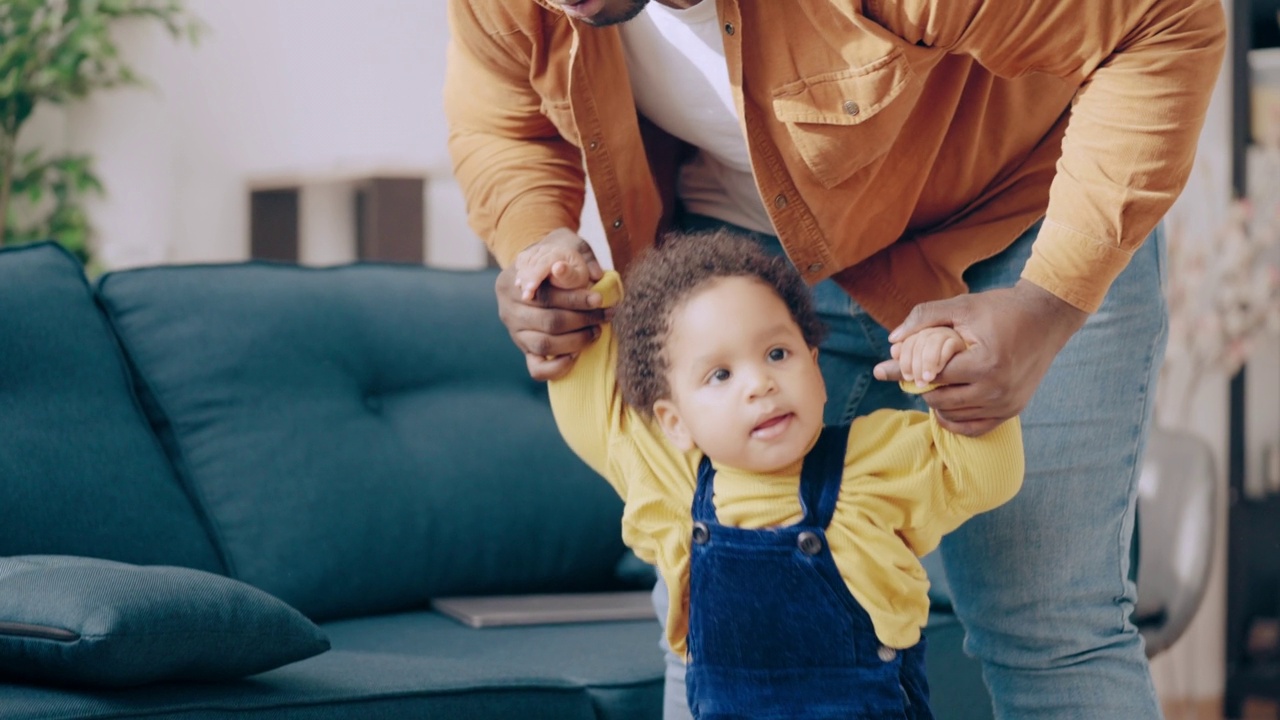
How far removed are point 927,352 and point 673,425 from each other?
0.90 feet

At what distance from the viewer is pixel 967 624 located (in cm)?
128

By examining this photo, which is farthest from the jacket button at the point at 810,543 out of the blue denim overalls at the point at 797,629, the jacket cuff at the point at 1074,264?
the jacket cuff at the point at 1074,264

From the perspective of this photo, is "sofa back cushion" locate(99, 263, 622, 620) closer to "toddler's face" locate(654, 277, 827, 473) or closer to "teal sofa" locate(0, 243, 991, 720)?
"teal sofa" locate(0, 243, 991, 720)

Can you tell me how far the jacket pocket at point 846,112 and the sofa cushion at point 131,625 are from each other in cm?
73

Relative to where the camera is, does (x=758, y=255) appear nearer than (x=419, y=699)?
Yes

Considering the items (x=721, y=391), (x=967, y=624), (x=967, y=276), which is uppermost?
(x=967, y=276)

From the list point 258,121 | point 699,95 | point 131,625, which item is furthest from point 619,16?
point 258,121

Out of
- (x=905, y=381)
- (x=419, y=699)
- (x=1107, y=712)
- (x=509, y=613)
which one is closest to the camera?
(x=905, y=381)

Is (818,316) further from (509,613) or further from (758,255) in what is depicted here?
(509,613)

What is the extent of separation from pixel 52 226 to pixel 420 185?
943 millimetres

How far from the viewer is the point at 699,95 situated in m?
1.25

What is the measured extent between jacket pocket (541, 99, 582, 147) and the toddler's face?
0.25m

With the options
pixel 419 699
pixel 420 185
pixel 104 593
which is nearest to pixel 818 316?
pixel 419 699

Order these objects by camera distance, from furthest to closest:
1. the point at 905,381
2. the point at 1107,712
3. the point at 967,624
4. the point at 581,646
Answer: the point at 581,646, the point at 967,624, the point at 1107,712, the point at 905,381
